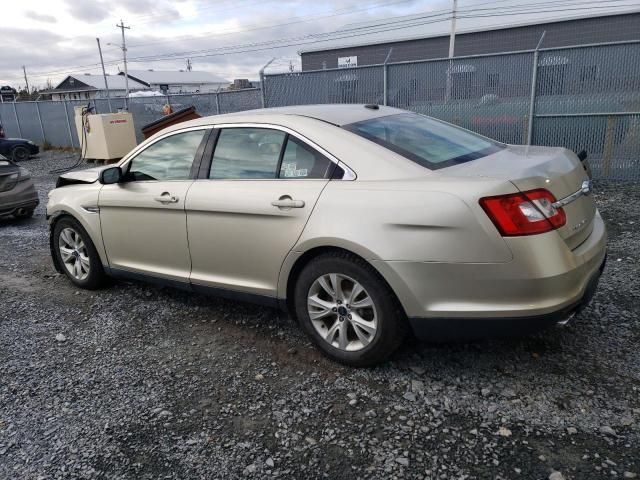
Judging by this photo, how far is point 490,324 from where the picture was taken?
2.71 metres

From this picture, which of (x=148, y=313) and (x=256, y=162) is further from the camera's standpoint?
(x=148, y=313)

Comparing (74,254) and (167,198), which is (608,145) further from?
(74,254)

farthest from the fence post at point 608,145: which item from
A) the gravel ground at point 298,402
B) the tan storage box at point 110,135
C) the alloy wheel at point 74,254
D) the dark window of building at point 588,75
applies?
the tan storage box at point 110,135

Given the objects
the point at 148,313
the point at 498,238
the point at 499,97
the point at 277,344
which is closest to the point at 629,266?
the point at 498,238

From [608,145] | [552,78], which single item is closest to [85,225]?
[552,78]

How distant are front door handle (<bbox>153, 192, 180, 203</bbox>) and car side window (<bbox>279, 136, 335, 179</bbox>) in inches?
37.3

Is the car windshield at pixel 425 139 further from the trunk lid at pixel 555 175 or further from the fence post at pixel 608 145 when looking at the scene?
the fence post at pixel 608 145

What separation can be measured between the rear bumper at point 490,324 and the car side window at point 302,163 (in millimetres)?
1063

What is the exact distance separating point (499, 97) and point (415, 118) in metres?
5.93

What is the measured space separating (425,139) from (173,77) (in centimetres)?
7285

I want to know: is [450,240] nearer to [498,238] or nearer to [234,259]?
[498,238]

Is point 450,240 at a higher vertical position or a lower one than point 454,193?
lower

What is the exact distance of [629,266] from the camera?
15.2ft

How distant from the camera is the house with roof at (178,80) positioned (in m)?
64.7
